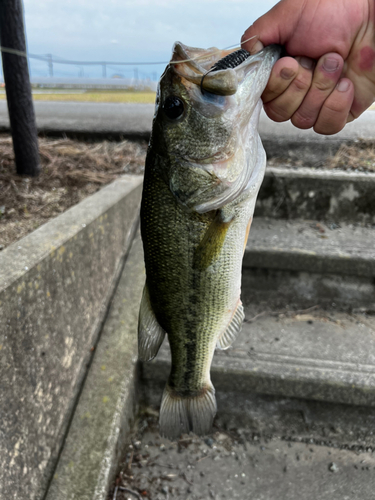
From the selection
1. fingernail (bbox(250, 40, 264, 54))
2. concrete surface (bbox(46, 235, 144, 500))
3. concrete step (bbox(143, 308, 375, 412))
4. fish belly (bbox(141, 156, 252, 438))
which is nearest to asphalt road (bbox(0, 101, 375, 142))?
concrete step (bbox(143, 308, 375, 412))

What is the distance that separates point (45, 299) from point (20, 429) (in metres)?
0.53

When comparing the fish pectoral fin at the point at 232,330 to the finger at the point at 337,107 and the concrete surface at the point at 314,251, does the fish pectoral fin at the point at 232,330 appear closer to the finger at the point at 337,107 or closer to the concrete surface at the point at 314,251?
the finger at the point at 337,107

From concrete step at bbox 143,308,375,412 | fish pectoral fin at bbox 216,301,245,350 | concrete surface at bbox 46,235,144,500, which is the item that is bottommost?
concrete surface at bbox 46,235,144,500


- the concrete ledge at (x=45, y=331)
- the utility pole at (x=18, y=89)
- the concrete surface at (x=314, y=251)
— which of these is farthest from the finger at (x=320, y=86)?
the utility pole at (x=18, y=89)

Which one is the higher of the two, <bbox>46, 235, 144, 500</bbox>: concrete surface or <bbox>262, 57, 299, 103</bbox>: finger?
<bbox>262, 57, 299, 103</bbox>: finger

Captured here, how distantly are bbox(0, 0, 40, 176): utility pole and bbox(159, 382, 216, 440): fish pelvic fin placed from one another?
2.38 metres

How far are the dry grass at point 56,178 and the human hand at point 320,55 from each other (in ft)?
5.42

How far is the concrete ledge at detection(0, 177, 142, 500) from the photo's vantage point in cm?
143

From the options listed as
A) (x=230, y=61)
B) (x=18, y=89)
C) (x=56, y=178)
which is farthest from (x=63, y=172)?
(x=230, y=61)

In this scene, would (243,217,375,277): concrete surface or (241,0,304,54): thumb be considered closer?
(241,0,304,54): thumb

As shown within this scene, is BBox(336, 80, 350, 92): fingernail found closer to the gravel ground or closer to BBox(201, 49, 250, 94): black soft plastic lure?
BBox(201, 49, 250, 94): black soft plastic lure

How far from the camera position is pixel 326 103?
1224 millimetres

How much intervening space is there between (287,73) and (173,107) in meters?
0.36

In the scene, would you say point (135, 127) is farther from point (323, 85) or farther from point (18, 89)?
point (323, 85)
